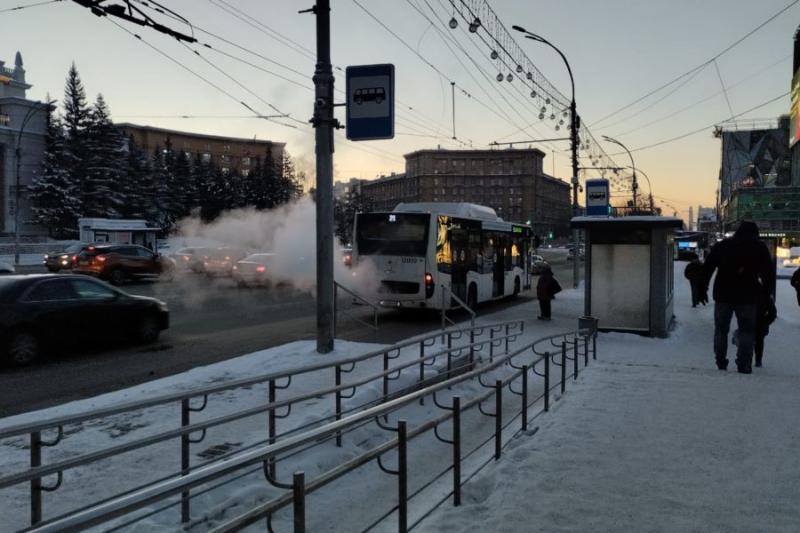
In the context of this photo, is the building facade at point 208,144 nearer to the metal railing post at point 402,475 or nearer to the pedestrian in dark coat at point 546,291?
the pedestrian in dark coat at point 546,291

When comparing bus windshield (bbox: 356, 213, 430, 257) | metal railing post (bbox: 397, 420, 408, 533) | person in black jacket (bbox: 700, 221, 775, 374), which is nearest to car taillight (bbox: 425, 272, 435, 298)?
bus windshield (bbox: 356, 213, 430, 257)

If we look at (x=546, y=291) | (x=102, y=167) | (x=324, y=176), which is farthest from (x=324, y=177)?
(x=102, y=167)

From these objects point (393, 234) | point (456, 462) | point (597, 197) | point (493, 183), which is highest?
point (493, 183)

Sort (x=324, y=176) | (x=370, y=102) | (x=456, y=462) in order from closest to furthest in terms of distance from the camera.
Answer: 1. (x=456, y=462)
2. (x=370, y=102)
3. (x=324, y=176)

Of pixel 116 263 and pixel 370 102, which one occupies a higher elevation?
pixel 370 102

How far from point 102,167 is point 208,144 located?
233 ft

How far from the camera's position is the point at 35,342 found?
988cm

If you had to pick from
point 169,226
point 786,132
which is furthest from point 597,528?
point 786,132

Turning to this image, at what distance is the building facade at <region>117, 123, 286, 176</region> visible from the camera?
124188 millimetres

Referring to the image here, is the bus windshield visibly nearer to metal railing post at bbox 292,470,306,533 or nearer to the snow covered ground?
the snow covered ground

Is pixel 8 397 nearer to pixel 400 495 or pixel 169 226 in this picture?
pixel 400 495

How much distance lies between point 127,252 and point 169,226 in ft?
148

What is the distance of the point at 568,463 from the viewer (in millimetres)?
4836

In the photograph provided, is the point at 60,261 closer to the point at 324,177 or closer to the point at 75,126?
the point at 324,177
